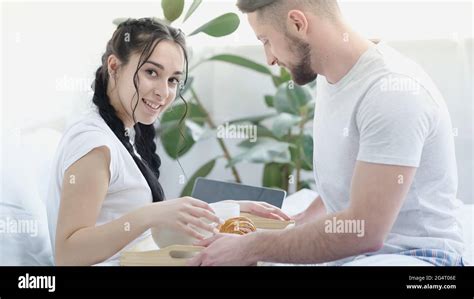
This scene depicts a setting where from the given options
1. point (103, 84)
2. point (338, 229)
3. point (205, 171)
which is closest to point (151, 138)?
point (103, 84)

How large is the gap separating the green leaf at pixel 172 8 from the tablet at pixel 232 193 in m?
0.32

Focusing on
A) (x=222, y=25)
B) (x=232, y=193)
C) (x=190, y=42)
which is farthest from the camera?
(x=190, y=42)

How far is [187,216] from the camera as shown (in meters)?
0.81

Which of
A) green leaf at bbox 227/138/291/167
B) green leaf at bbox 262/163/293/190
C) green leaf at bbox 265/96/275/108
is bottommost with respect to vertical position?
green leaf at bbox 262/163/293/190

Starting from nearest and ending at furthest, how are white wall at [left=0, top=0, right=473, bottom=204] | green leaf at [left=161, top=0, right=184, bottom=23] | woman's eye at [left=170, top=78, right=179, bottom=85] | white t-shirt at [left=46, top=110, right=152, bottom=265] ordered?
white t-shirt at [left=46, top=110, right=152, bottom=265], woman's eye at [left=170, top=78, right=179, bottom=85], green leaf at [left=161, top=0, right=184, bottom=23], white wall at [left=0, top=0, right=473, bottom=204]

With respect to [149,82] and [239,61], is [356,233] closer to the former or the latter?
[149,82]

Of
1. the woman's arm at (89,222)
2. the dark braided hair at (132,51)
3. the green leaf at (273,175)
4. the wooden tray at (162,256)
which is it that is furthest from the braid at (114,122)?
the green leaf at (273,175)

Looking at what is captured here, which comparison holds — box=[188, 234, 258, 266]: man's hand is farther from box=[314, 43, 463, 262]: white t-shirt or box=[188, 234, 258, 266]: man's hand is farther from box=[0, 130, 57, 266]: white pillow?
box=[0, 130, 57, 266]: white pillow

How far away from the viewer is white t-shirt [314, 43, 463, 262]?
0.84 metres

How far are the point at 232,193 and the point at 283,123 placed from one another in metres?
0.81

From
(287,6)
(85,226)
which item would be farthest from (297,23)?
(85,226)

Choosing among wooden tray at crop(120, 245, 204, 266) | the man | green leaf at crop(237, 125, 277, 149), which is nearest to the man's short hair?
the man

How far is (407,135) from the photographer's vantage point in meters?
0.83
